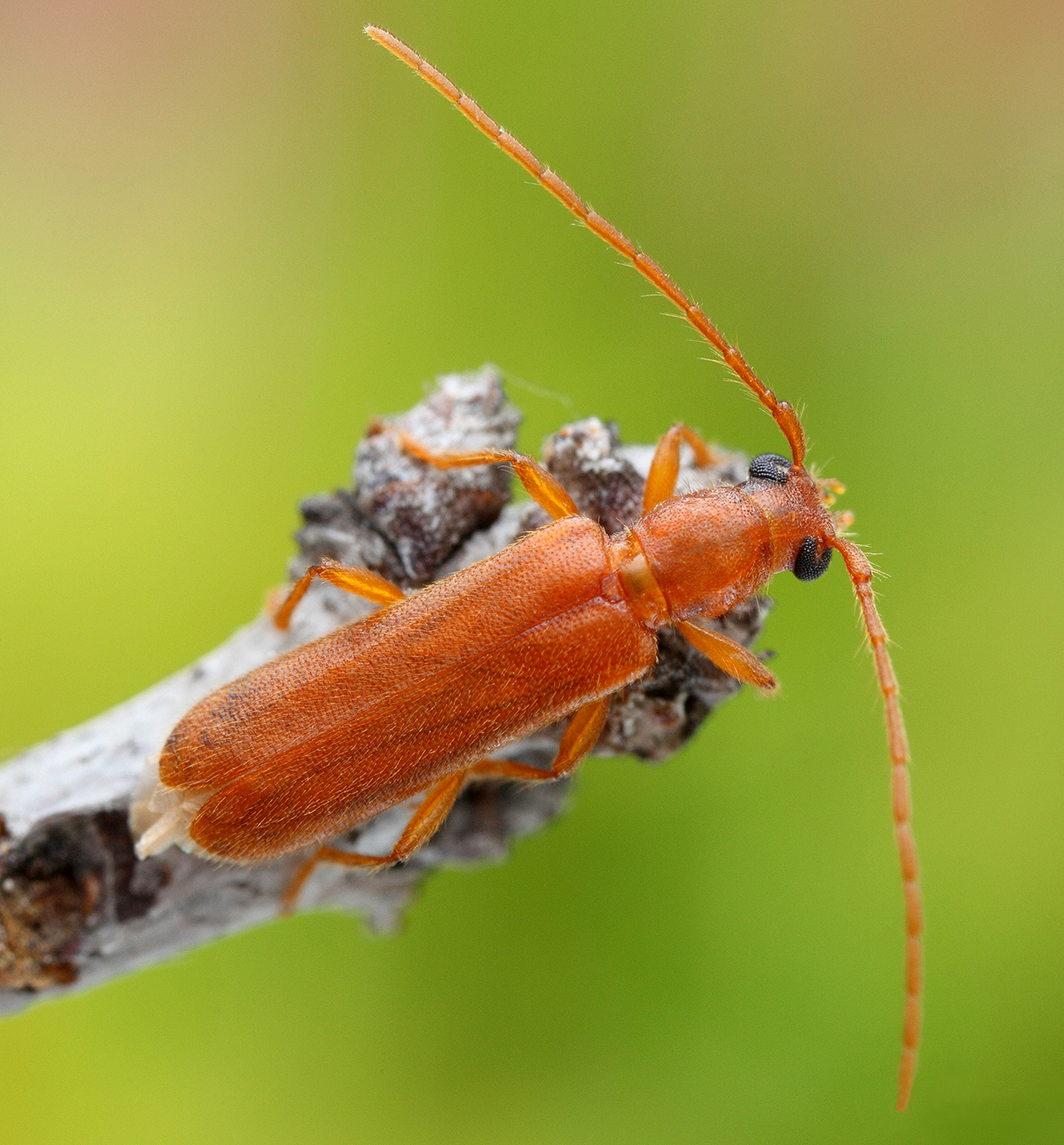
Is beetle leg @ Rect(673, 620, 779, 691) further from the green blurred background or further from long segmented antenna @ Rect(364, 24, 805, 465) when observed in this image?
the green blurred background

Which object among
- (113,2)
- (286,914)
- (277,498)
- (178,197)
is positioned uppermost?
(113,2)

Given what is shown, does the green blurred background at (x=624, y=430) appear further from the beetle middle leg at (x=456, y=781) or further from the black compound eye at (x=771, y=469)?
the beetle middle leg at (x=456, y=781)

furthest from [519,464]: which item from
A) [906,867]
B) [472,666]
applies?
[906,867]

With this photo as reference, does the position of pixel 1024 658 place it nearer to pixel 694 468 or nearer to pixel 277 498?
pixel 694 468

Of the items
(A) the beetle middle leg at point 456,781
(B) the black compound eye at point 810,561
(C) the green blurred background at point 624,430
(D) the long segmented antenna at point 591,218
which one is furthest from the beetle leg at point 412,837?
(D) the long segmented antenna at point 591,218

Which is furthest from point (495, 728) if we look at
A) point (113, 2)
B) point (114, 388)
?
point (113, 2)

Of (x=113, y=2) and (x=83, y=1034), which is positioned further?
(x=113, y=2)

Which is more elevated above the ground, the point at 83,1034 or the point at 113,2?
the point at 113,2

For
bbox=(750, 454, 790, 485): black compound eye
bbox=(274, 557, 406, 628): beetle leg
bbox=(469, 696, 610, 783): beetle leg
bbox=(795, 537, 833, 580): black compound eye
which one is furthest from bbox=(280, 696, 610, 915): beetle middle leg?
bbox=(750, 454, 790, 485): black compound eye
